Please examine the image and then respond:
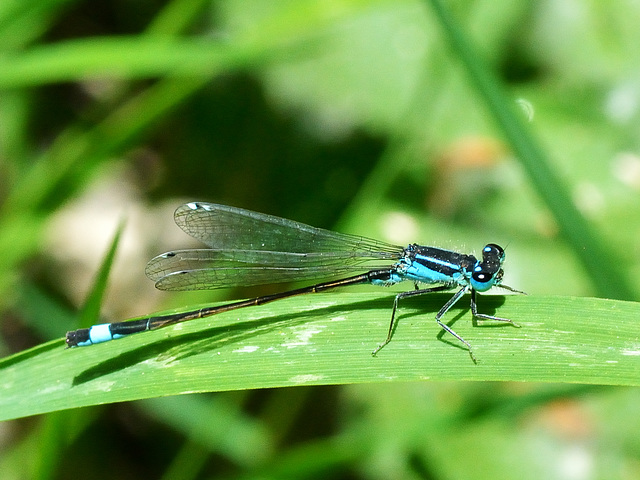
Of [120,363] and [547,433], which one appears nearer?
[120,363]

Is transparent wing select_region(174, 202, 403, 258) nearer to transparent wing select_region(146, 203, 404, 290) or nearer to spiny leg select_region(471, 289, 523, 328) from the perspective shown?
transparent wing select_region(146, 203, 404, 290)

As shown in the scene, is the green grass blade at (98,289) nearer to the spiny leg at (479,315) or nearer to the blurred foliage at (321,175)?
the blurred foliage at (321,175)

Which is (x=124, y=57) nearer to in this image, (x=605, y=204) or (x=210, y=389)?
(x=210, y=389)

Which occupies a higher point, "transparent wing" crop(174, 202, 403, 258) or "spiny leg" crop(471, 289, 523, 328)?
"transparent wing" crop(174, 202, 403, 258)

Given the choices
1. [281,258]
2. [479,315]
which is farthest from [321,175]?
[479,315]

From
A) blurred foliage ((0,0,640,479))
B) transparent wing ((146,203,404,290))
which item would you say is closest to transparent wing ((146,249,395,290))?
transparent wing ((146,203,404,290))

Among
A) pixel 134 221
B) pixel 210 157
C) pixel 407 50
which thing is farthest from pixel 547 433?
pixel 134 221

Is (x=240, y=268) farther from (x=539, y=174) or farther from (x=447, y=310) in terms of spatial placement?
(x=539, y=174)
